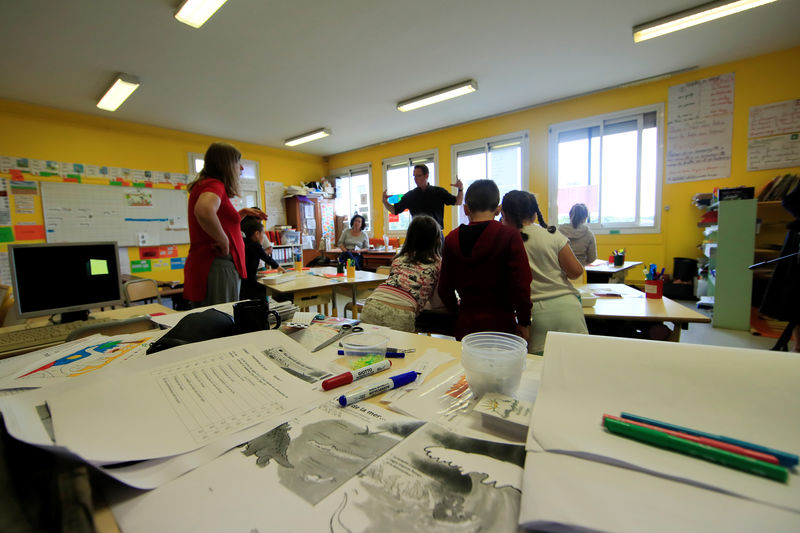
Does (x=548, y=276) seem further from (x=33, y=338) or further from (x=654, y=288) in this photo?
(x=33, y=338)

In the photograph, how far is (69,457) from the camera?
1.23ft

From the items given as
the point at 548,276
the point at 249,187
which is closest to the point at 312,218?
the point at 249,187

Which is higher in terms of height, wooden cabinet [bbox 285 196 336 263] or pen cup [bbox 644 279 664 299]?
wooden cabinet [bbox 285 196 336 263]

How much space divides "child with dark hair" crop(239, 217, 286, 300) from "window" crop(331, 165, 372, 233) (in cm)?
437

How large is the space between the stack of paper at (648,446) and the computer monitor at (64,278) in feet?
6.79

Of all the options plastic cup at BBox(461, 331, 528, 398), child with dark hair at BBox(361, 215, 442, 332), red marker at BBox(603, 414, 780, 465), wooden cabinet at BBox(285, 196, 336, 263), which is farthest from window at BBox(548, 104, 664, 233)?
red marker at BBox(603, 414, 780, 465)

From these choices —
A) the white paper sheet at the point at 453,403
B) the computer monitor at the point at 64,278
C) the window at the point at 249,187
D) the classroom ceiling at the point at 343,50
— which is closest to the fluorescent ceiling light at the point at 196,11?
the classroom ceiling at the point at 343,50

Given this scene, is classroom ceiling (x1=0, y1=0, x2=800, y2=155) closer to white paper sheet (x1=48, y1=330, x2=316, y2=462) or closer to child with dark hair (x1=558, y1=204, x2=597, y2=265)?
child with dark hair (x1=558, y1=204, x2=597, y2=265)

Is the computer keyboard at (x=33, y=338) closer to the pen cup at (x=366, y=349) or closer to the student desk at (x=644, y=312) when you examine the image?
the pen cup at (x=366, y=349)

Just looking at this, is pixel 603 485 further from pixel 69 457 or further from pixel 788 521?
pixel 69 457

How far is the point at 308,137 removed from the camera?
20.6 ft

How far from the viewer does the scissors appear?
957 millimetres

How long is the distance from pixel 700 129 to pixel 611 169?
100 cm

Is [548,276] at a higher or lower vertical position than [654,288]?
higher
